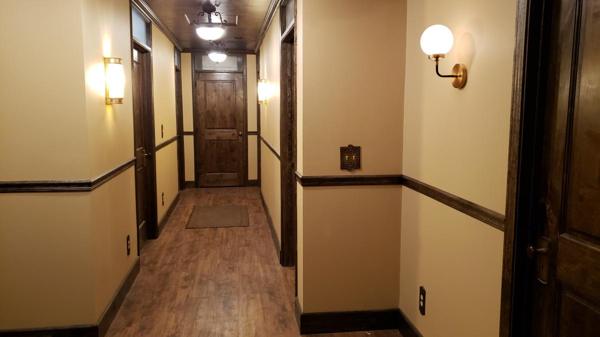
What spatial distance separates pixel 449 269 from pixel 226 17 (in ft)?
13.2

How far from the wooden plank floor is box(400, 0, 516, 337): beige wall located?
2.43 feet

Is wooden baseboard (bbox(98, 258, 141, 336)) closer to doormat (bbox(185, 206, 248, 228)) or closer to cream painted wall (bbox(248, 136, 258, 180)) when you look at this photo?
doormat (bbox(185, 206, 248, 228))

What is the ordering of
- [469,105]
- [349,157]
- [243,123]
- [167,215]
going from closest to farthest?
[469,105], [349,157], [167,215], [243,123]

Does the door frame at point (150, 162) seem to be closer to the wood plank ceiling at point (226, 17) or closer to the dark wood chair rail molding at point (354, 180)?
the wood plank ceiling at point (226, 17)

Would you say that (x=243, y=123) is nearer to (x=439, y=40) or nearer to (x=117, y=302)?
(x=117, y=302)

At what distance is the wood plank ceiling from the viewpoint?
4.67m

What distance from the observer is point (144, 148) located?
5199 mm

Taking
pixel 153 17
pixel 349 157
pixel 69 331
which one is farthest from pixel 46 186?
pixel 153 17

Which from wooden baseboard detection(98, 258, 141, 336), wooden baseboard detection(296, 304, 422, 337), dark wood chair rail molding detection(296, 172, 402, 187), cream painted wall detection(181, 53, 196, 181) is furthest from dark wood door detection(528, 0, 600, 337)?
cream painted wall detection(181, 53, 196, 181)

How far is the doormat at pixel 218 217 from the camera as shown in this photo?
5.89m

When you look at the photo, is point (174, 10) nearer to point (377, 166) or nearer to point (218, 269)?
point (218, 269)

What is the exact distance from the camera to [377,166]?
3000 mm

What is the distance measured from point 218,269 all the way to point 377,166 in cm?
202

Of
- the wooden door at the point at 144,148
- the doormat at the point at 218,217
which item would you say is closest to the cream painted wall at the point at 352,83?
the wooden door at the point at 144,148
